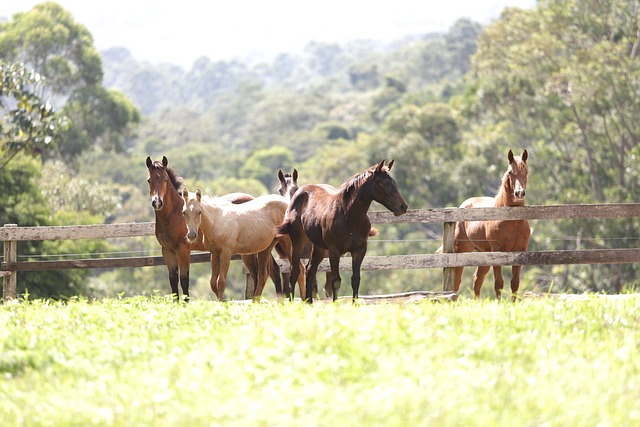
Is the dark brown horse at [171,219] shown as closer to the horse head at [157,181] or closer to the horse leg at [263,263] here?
the horse head at [157,181]

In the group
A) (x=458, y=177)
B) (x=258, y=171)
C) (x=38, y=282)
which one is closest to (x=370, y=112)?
(x=258, y=171)

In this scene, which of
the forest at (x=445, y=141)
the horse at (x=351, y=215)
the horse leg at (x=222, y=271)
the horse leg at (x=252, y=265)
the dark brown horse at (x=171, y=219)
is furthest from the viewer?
the forest at (x=445, y=141)

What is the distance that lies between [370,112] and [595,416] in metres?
107

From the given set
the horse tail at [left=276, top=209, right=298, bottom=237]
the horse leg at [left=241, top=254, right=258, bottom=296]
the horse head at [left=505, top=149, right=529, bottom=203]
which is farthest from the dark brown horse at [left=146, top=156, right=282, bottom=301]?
the horse head at [left=505, top=149, right=529, bottom=203]

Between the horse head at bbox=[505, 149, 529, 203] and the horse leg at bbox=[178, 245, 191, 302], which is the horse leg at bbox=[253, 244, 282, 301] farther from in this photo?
the horse head at bbox=[505, 149, 529, 203]

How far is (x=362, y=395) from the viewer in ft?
22.7

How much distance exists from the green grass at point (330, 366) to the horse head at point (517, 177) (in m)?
3.30

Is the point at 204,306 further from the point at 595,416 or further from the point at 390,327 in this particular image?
the point at 595,416

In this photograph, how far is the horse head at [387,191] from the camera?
39.5ft

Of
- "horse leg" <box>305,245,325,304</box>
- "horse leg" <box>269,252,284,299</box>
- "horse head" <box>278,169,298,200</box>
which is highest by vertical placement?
"horse head" <box>278,169,298,200</box>

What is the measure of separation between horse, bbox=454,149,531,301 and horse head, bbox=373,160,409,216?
2040mm

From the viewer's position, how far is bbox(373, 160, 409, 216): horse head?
1204 cm

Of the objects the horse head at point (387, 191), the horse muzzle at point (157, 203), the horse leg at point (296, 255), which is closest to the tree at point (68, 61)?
the horse leg at point (296, 255)

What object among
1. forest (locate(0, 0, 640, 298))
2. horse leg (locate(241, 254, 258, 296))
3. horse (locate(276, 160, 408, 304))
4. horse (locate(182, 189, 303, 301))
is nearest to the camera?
horse (locate(276, 160, 408, 304))
